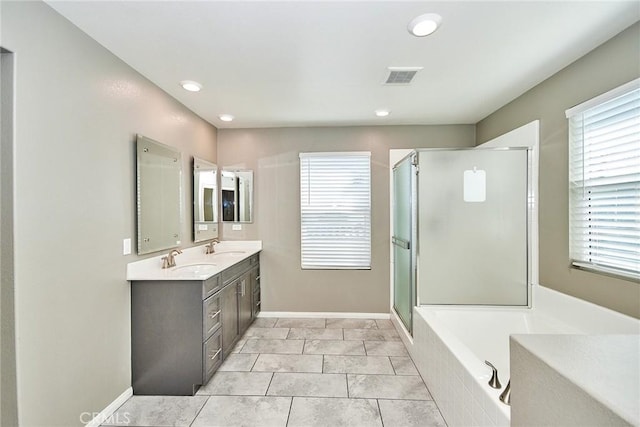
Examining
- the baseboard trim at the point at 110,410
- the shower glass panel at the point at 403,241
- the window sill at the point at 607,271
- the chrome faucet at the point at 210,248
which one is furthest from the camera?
the chrome faucet at the point at 210,248

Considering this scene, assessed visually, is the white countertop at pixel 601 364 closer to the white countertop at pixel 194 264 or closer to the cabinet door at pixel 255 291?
the white countertop at pixel 194 264

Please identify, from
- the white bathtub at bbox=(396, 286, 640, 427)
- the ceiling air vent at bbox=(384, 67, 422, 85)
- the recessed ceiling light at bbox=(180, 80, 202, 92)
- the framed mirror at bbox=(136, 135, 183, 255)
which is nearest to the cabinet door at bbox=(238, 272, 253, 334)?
the framed mirror at bbox=(136, 135, 183, 255)

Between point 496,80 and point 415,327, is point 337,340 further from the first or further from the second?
point 496,80

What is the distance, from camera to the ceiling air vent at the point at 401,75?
226 cm

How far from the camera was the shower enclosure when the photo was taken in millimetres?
2514

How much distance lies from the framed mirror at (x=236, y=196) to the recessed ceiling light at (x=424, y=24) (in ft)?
8.61

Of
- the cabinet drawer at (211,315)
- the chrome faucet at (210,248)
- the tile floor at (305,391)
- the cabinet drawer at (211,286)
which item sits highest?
the chrome faucet at (210,248)

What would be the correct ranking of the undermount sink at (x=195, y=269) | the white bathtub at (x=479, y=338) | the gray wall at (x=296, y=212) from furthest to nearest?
the gray wall at (x=296, y=212) < the undermount sink at (x=195, y=269) < the white bathtub at (x=479, y=338)

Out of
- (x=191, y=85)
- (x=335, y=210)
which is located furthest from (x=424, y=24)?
(x=335, y=210)

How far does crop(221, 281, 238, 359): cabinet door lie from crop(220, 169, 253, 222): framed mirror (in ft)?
3.77

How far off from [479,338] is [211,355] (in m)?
2.28

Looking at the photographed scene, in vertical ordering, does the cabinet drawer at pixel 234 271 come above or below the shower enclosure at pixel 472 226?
below

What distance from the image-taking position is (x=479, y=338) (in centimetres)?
246

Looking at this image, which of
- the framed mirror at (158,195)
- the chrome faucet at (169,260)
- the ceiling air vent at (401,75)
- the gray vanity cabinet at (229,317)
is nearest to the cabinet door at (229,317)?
→ the gray vanity cabinet at (229,317)
